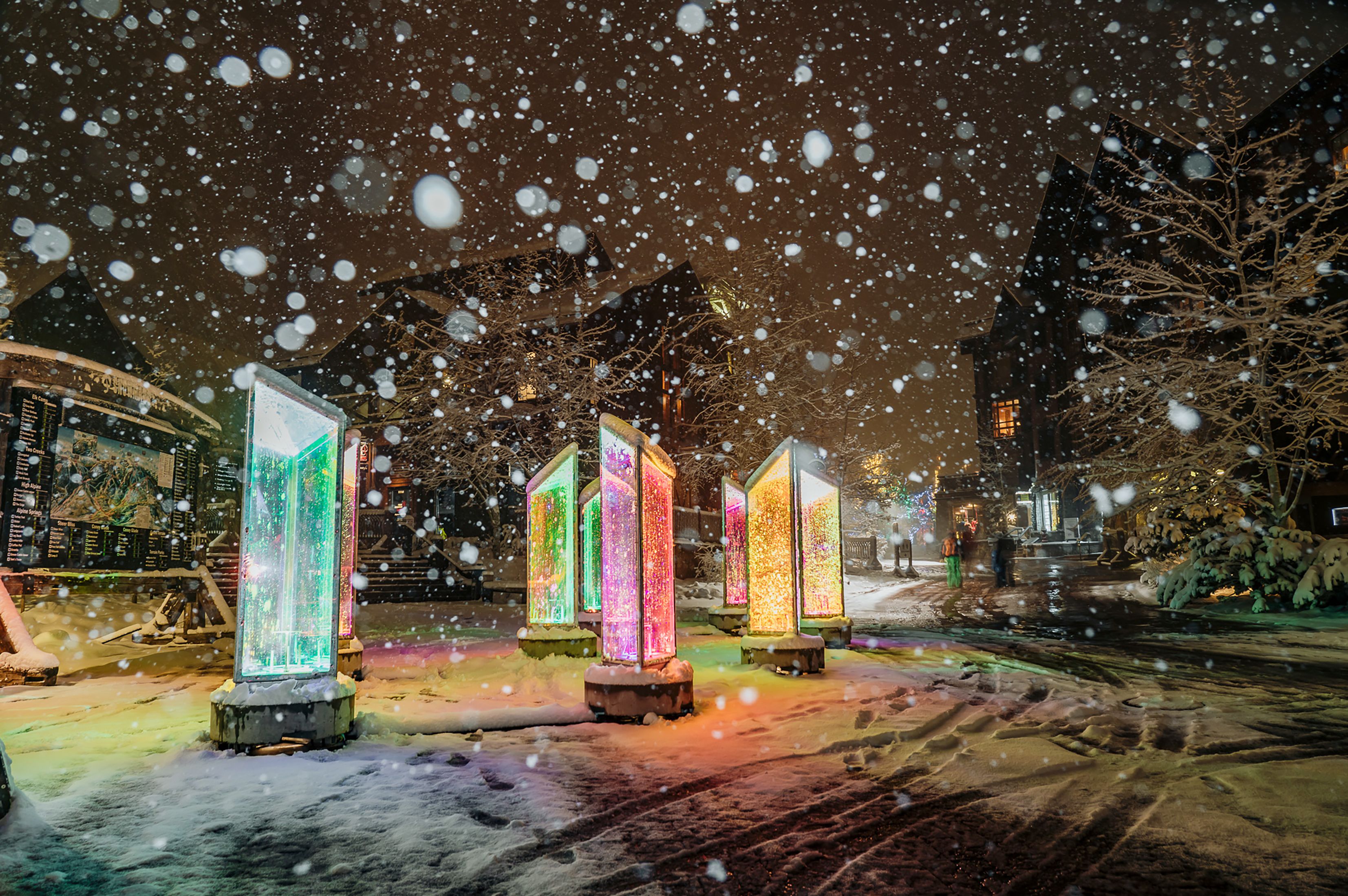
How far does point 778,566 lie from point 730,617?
187 inches

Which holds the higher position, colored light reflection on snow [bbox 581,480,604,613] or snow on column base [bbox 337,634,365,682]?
colored light reflection on snow [bbox 581,480,604,613]

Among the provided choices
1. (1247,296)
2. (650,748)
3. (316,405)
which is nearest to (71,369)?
(316,405)

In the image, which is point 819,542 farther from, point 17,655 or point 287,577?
point 17,655

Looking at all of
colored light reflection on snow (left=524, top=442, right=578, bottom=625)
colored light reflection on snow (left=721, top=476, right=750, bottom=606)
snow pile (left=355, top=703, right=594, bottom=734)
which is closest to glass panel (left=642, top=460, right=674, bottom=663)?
snow pile (left=355, top=703, right=594, bottom=734)

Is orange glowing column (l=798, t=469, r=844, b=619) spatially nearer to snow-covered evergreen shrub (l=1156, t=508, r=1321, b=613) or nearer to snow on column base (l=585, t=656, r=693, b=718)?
snow on column base (l=585, t=656, r=693, b=718)

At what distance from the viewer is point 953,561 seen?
24125 mm

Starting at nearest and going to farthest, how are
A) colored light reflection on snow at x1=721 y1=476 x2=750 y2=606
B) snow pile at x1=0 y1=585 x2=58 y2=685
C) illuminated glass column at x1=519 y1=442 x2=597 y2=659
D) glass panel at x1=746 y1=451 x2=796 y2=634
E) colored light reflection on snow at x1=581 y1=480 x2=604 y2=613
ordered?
snow pile at x1=0 y1=585 x2=58 y2=685 < glass panel at x1=746 y1=451 x2=796 y2=634 < illuminated glass column at x1=519 y1=442 x2=597 y2=659 < colored light reflection on snow at x1=581 y1=480 x2=604 y2=613 < colored light reflection on snow at x1=721 y1=476 x2=750 y2=606

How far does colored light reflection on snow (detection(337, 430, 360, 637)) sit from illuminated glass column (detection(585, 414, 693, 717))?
369 centimetres

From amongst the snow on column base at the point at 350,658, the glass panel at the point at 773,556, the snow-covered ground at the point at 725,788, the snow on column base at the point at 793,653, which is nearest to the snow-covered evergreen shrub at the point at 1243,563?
the snow-covered ground at the point at 725,788

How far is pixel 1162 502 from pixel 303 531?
63.1 ft

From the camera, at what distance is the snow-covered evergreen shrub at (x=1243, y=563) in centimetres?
1473

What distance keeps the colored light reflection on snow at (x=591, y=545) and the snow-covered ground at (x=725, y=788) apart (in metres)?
1.92

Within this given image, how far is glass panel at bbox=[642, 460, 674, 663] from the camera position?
6.54m

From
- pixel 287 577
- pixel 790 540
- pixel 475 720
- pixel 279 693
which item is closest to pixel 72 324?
pixel 287 577
